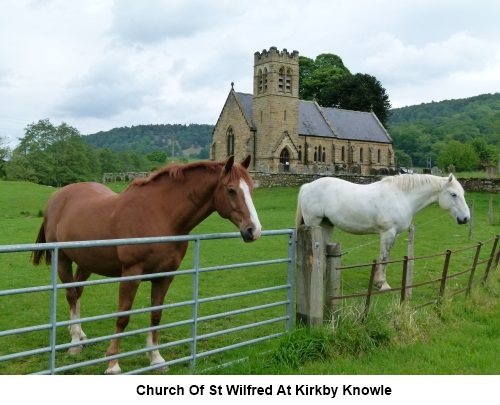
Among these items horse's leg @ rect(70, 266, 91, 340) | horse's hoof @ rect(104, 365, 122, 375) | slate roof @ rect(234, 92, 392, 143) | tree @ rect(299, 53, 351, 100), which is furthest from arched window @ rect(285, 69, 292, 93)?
horse's hoof @ rect(104, 365, 122, 375)

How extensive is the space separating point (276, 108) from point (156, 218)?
46949 millimetres

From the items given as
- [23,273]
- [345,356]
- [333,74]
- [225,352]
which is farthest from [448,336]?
[333,74]

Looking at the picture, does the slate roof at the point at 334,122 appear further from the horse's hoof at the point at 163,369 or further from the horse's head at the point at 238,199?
the horse's hoof at the point at 163,369

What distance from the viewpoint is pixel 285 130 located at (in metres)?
51.1

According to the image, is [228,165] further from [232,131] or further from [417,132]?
[417,132]

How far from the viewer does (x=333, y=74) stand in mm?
71312

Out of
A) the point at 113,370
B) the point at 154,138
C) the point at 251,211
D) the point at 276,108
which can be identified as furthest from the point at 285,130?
the point at 154,138

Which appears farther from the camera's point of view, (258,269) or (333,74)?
(333,74)

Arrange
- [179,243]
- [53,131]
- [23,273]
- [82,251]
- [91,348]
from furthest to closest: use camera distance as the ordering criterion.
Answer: [53,131]
[23,273]
[91,348]
[82,251]
[179,243]

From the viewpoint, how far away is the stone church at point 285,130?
50812mm

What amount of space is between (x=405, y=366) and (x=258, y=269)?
21.4 feet

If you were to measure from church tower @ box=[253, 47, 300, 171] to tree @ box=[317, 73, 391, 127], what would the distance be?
51.8 feet

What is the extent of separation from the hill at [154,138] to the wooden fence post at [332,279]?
5717 inches

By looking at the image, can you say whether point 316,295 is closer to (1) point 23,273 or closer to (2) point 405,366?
(2) point 405,366
